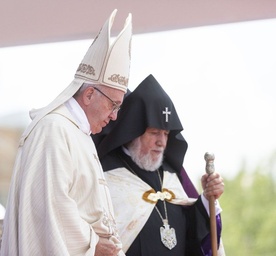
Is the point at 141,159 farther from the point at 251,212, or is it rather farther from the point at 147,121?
the point at 251,212

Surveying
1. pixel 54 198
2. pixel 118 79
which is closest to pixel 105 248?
pixel 54 198

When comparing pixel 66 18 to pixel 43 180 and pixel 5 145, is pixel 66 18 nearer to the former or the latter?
pixel 5 145

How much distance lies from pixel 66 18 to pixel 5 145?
1.52m

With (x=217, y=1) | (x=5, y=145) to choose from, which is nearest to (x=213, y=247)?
(x=217, y=1)

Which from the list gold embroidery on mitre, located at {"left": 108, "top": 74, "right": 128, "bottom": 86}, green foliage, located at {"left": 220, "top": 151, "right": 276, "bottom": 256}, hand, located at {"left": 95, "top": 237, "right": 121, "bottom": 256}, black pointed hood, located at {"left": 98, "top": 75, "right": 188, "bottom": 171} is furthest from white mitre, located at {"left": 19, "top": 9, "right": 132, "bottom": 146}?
green foliage, located at {"left": 220, "top": 151, "right": 276, "bottom": 256}

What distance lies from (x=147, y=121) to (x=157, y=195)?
1.48 ft

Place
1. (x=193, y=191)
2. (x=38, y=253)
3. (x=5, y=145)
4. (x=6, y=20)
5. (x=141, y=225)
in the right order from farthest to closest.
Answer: (x=5, y=145), (x=6, y=20), (x=193, y=191), (x=141, y=225), (x=38, y=253)

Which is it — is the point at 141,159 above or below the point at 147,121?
below

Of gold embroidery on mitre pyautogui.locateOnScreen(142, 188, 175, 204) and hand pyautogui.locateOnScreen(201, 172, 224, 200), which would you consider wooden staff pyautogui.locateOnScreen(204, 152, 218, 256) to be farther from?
gold embroidery on mitre pyautogui.locateOnScreen(142, 188, 175, 204)

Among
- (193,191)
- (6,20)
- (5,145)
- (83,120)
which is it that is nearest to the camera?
(83,120)

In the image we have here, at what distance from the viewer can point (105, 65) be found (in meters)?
4.79

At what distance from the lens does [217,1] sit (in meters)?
6.71

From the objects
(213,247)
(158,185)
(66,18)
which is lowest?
(213,247)

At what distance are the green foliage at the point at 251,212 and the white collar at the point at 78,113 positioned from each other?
1858cm
